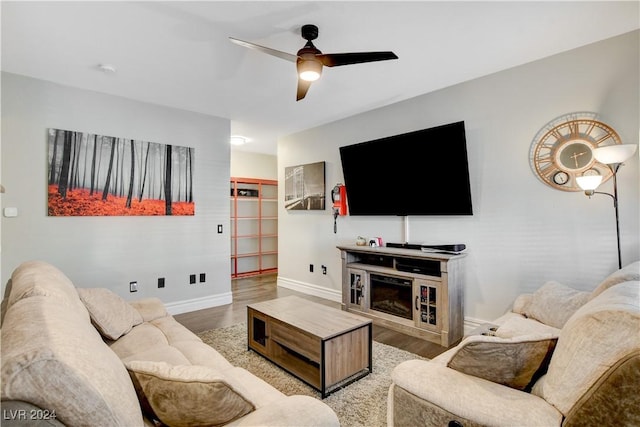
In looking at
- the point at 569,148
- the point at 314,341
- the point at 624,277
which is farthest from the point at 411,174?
the point at 314,341

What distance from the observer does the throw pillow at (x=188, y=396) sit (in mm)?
1000

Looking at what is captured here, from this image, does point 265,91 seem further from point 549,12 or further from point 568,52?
point 568,52

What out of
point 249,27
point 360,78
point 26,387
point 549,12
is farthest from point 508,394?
point 360,78

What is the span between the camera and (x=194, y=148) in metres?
4.33

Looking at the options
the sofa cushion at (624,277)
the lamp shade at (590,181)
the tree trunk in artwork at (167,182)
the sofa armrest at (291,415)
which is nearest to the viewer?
the sofa armrest at (291,415)

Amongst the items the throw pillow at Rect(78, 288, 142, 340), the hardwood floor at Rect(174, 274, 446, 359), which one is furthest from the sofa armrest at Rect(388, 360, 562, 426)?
the throw pillow at Rect(78, 288, 142, 340)

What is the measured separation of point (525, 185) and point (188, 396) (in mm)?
3217

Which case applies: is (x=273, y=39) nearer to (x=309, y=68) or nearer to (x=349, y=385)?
(x=309, y=68)

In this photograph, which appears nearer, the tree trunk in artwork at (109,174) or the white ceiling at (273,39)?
the white ceiling at (273,39)

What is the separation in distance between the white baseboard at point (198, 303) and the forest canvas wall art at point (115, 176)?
46.8 inches

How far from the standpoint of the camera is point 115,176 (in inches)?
146

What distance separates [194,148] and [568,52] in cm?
421

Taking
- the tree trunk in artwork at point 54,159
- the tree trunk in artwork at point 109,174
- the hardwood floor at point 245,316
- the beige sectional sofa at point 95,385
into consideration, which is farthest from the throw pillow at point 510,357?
the tree trunk in artwork at point 54,159

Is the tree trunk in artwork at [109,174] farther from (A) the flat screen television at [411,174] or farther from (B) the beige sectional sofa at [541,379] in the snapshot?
(B) the beige sectional sofa at [541,379]
